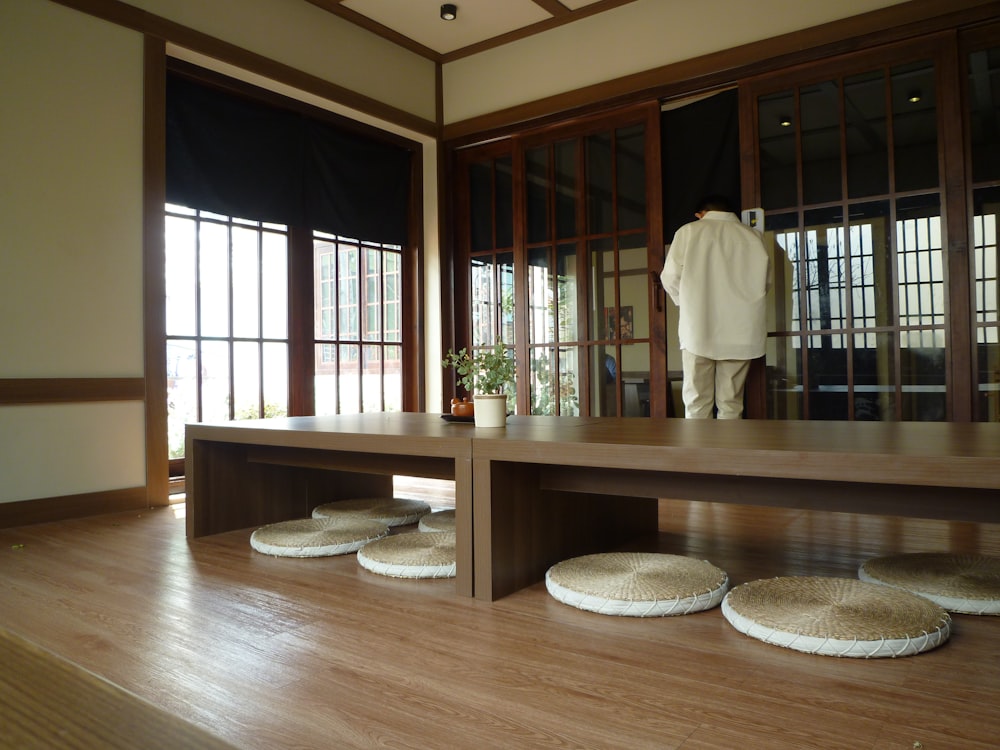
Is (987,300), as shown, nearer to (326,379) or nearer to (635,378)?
(635,378)

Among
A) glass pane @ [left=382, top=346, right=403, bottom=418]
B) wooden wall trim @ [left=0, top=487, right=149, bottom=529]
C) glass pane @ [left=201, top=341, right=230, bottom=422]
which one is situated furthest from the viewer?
glass pane @ [left=382, top=346, right=403, bottom=418]

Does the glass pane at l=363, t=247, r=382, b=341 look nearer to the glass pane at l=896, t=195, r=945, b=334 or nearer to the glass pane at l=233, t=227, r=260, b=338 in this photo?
the glass pane at l=233, t=227, r=260, b=338

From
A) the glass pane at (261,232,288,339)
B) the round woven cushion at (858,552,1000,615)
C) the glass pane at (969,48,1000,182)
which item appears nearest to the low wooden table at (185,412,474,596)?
the round woven cushion at (858,552,1000,615)

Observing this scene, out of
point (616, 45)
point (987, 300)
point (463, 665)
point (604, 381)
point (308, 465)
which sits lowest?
point (463, 665)

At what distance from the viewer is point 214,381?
3.93 metres

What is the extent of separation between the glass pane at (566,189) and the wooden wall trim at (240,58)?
927mm

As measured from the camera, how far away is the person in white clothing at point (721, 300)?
3652 millimetres

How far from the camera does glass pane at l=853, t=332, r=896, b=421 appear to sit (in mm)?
3488

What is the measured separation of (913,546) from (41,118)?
3.46 meters

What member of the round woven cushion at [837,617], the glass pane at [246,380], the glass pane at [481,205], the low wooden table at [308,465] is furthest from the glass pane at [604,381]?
the round woven cushion at [837,617]

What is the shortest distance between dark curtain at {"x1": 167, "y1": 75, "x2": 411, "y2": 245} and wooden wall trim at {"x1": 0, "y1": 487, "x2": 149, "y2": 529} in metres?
1.41

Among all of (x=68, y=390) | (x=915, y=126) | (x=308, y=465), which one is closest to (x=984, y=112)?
(x=915, y=126)

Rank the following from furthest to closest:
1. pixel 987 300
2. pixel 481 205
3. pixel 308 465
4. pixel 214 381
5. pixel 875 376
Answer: pixel 481 205, pixel 214 381, pixel 875 376, pixel 987 300, pixel 308 465

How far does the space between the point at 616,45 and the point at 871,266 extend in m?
1.84
